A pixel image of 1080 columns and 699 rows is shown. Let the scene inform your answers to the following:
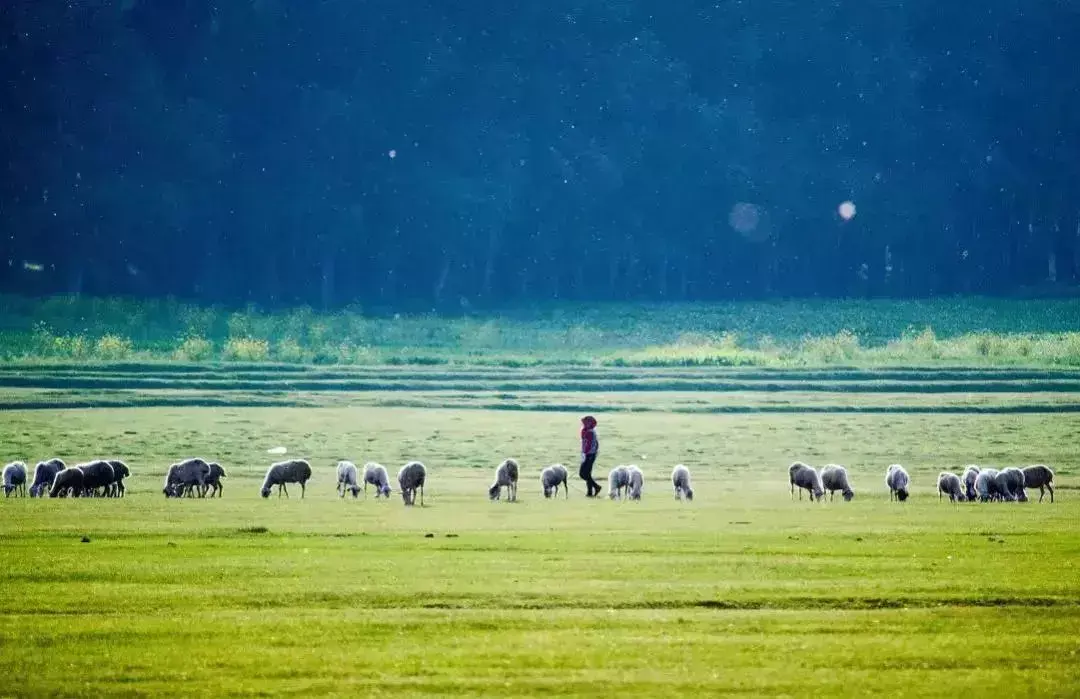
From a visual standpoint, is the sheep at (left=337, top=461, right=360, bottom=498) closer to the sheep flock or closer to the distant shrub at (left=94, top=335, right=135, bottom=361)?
the sheep flock

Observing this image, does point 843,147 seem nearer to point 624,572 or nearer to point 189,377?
point 189,377

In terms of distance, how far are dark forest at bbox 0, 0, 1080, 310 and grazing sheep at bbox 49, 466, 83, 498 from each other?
89196mm

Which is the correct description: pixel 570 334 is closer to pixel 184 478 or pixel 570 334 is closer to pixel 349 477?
pixel 349 477

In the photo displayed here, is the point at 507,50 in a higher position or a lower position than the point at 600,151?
higher

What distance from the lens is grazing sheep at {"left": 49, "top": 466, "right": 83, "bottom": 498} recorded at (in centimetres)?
2911

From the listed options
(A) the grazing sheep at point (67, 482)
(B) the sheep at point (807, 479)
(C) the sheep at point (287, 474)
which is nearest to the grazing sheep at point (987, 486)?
(B) the sheep at point (807, 479)


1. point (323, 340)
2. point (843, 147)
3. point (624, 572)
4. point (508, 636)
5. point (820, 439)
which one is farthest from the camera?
point (843, 147)

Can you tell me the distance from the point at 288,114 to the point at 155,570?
121m

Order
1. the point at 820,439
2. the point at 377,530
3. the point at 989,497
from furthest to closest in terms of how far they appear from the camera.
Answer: the point at 820,439, the point at 989,497, the point at 377,530

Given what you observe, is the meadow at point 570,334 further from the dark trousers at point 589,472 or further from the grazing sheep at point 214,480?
the grazing sheep at point 214,480

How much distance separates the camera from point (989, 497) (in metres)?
28.9

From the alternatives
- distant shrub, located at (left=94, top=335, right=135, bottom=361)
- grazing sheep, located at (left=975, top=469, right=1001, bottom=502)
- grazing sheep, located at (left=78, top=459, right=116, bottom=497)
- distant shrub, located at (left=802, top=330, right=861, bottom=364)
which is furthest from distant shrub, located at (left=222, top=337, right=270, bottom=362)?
grazing sheep, located at (left=975, top=469, right=1001, bottom=502)

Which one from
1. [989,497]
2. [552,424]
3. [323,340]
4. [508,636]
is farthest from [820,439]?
[323,340]

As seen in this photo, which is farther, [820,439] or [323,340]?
[323,340]
